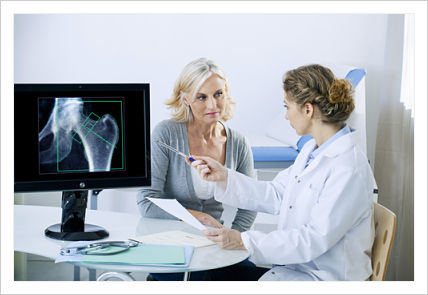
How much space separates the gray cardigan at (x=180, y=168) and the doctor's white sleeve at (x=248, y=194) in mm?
256

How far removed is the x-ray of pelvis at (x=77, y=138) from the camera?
1.58 meters

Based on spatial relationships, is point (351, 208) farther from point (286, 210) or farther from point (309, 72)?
point (309, 72)

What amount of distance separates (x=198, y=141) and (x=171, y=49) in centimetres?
120

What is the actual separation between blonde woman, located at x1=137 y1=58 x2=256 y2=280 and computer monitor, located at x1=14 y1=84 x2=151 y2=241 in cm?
39

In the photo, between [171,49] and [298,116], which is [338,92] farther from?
[171,49]

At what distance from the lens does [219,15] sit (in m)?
3.16

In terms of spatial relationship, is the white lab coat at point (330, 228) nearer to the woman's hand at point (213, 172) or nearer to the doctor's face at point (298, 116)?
the doctor's face at point (298, 116)

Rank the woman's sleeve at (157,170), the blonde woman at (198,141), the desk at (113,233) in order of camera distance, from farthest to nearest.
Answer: the blonde woman at (198,141) < the woman's sleeve at (157,170) < the desk at (113,233)

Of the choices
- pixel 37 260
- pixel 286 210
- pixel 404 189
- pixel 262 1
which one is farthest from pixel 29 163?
pixel 404 189

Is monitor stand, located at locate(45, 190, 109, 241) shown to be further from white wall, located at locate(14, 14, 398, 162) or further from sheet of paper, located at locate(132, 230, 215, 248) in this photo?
white wall, located at locate(14, 14, 398, 162)

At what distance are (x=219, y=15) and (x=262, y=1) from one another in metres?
1.02

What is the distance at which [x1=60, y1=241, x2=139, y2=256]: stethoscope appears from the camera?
1419mm

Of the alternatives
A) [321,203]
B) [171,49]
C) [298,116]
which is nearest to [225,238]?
[321,203]

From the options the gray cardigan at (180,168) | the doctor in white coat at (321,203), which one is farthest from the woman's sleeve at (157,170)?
the doctor in white coat at (321,203)
